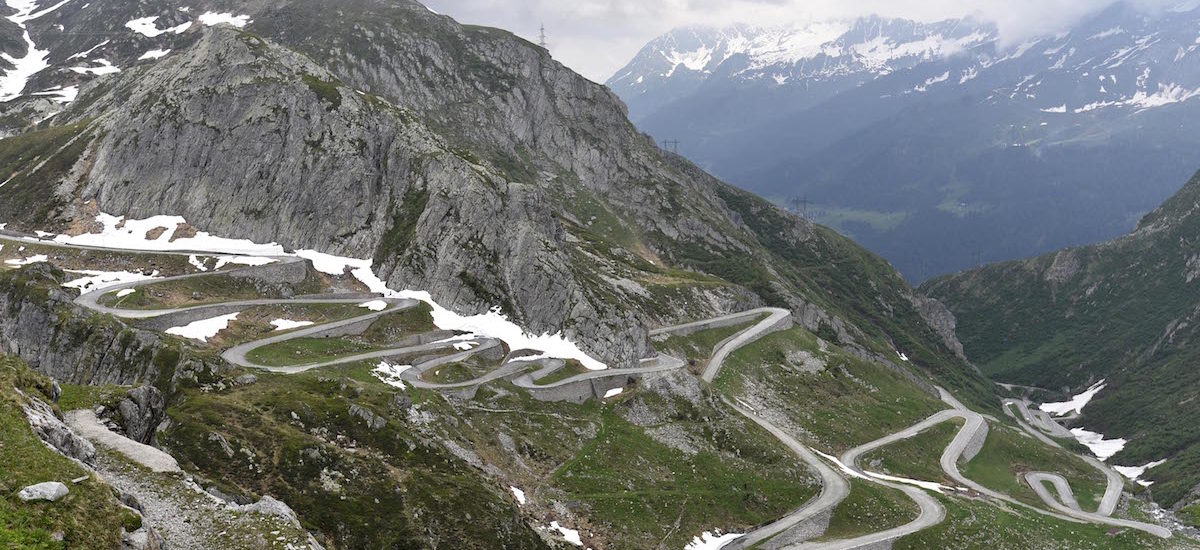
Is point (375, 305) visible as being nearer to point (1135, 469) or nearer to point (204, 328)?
point (204, 328)

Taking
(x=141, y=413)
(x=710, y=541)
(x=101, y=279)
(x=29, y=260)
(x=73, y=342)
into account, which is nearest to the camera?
(x=141, y=413)

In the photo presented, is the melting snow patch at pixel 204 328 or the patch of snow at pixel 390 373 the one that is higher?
the melting snow patch at pixel 204 328

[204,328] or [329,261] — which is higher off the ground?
[329,261]

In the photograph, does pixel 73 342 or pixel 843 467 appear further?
pixel 843 467

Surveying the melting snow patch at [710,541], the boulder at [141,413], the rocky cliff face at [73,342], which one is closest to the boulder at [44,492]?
the boulder at [141,413]

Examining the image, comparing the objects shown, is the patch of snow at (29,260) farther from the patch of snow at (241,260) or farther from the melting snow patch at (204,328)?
the melting snow patch at (204,328)

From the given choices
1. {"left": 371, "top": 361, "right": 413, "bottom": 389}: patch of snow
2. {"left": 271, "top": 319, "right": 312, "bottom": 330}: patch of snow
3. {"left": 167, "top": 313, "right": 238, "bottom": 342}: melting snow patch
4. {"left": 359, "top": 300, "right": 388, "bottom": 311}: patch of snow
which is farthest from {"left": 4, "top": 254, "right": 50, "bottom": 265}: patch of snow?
{"left": 371, "top": 361, "right": 413, "bottom": 389}: patch of snow

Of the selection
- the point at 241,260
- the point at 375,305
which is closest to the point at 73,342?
the point at 375,305

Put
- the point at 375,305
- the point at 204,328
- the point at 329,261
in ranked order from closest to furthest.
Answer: the point at 204,328, the point at 375,305, the point at 329,261

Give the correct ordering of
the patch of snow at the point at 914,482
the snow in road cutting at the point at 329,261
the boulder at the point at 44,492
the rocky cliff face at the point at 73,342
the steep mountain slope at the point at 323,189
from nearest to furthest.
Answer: the boulder at the point at 44,492
the rocky cliff face at the point at 73,342
the patch of snow at the point at 914,482
the snow in road cutting at the point at 329,261
the steep mountain slope at the point at 323,189
